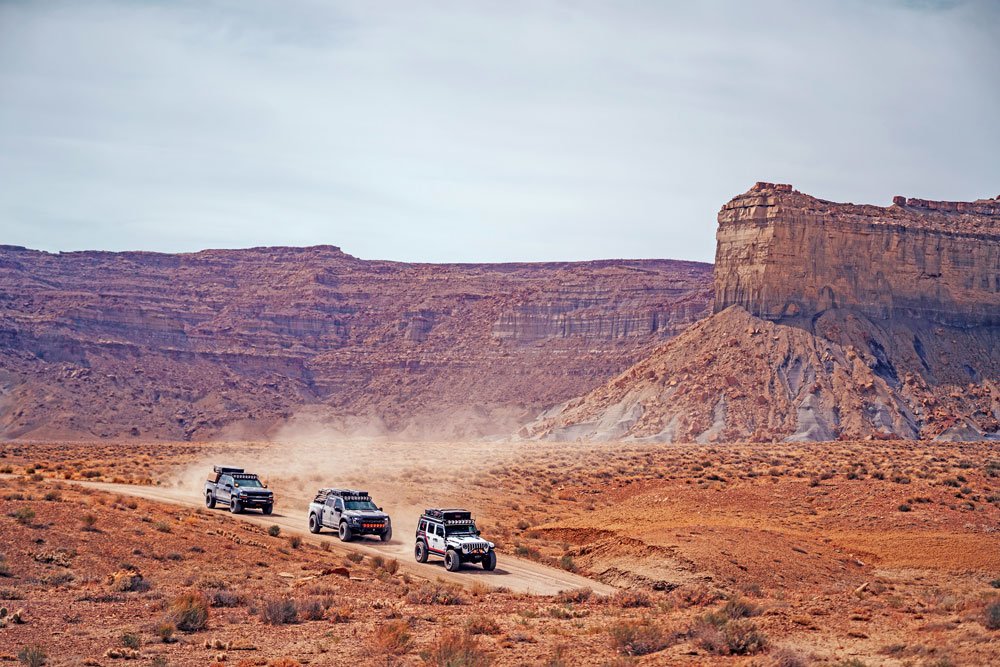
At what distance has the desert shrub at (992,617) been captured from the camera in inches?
720

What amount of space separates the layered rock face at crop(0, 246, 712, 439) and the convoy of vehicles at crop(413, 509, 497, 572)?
84675 millimetres

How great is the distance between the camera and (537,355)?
128125mm

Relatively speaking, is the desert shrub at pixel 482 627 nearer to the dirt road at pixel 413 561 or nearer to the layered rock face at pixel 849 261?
the dirt road at pixel 413 561

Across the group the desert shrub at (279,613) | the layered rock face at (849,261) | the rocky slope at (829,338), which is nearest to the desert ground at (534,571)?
the desert shrub at (279,613)

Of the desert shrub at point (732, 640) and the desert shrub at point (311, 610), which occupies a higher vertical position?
the desert shrub at point (732, 640)

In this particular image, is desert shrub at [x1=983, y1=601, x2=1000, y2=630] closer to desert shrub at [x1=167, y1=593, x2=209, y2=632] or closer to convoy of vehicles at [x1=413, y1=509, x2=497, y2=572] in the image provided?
convoy of vehicles at [x1=413, y1=509, x2=497, y2=572]

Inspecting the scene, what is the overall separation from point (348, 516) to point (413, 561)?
10.9 feet

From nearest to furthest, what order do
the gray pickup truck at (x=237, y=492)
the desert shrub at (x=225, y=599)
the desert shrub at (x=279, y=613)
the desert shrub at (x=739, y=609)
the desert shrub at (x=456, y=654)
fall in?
the desert shrub at (x=456, y=654) < the desert shrub at (x=279, y=613) < the desert shrub at (x=225, y=599) < the desert shrub at (x=739, y=609) < the gray pickup truck at (x=237, y=492)

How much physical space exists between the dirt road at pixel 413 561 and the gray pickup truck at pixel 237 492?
34 centimetres

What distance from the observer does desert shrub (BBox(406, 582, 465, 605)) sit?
22.1 m

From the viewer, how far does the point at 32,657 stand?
15023 millimetres

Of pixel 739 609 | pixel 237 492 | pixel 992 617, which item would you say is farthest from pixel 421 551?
pixel 992 617

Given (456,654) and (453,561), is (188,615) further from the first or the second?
(453,561)

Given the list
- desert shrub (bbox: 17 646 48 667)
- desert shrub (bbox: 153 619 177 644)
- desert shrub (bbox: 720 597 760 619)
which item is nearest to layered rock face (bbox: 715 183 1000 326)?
desert shrub (bbox: 720 597 760 619)
